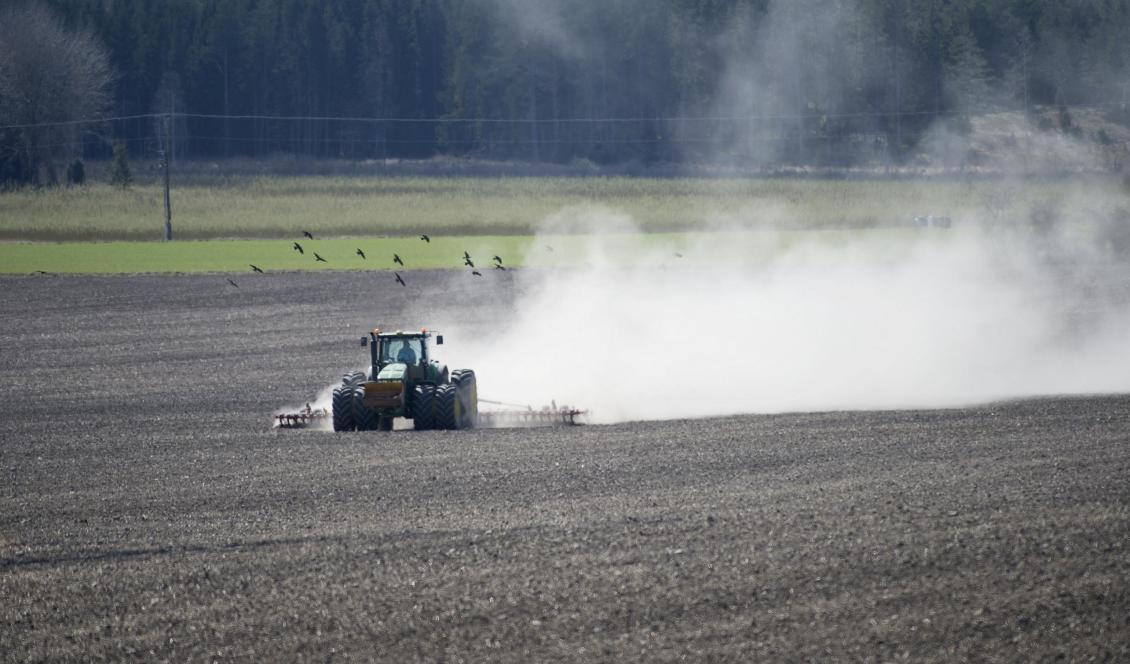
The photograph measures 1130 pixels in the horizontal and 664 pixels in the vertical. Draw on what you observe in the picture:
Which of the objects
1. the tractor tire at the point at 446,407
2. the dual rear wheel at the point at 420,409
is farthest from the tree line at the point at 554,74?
the tractor tire at the point at 446,407

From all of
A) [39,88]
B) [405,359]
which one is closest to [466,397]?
[405,359]

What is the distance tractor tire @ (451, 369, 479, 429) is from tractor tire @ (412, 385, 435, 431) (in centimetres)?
43

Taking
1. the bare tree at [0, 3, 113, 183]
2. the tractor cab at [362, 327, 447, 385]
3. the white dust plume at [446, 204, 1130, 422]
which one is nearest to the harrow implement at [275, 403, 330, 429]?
the tractor cab at [362, 327, 447, 385]

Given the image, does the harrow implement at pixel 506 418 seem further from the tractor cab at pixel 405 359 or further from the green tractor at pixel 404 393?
the tractor cab at pixel 405 359

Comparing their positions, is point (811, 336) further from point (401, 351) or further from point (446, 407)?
point (446, 407)

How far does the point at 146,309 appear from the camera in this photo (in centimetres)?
4544

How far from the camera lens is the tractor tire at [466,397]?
77.8 feet

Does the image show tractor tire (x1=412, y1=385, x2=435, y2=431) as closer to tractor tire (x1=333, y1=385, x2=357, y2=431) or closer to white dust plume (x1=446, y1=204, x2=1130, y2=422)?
tractor tire (x1=333, y1=385, x2=357, y2=431)

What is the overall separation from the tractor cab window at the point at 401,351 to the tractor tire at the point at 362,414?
100 centimetres

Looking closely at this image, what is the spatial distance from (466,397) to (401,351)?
4.72 ft

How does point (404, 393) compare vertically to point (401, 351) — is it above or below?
below

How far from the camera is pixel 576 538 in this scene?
48.1 ft

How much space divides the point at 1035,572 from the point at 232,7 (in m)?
133

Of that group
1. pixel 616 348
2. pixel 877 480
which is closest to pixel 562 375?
pixel 616 348
